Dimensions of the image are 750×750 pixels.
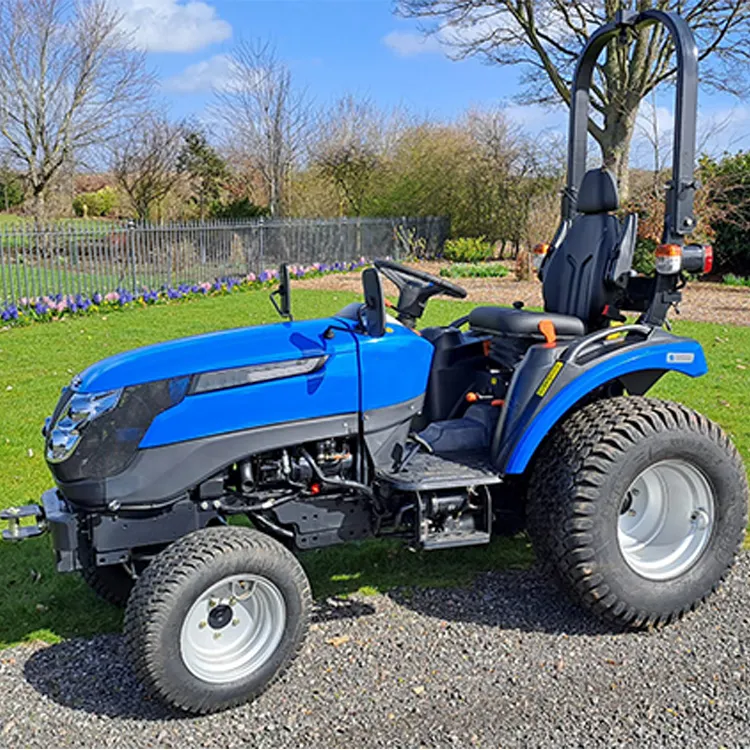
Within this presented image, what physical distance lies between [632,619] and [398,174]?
2249 cm

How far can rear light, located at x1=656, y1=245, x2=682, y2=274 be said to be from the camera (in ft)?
11.1

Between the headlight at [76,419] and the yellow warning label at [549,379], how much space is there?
1.56 metres

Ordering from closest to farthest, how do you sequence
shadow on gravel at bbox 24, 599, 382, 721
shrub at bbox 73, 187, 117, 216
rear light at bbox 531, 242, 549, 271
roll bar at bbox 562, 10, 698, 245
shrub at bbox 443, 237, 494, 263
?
shadow on gravel at bbox 24, 599, 382, 721 → roll bar at bbox 562, 10, 698, 245 → rear light at bbox 531, 242, 549, 271 → shrub at bbox 443, 237, 494, 263 → shrub at bbox 73, 187, 117, 216

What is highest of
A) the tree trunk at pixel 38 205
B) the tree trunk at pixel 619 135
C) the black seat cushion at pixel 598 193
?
the tree trunk at pixel 619 135

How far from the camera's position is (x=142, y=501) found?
9.95 feet

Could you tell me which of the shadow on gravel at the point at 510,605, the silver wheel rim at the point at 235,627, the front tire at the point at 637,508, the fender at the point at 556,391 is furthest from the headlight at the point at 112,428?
the front tire at the point at 637,508

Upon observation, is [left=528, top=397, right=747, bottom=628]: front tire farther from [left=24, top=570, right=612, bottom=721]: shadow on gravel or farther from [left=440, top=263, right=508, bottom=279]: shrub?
[left=440, top=263, right=508, bottom=279]: shrub

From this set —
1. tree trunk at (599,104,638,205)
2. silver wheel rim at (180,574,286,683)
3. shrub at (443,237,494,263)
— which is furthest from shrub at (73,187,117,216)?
silver wheel rim at (180,574,286,683)

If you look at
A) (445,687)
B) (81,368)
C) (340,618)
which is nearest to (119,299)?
(81,368)

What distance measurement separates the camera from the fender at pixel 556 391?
332 cm

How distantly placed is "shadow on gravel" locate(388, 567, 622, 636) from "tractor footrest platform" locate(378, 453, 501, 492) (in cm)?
56

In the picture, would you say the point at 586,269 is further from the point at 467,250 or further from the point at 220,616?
the point at 467,250

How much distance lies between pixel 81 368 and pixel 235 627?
6.02 m

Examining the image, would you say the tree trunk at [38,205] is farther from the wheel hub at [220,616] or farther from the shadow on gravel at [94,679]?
the wheel hub at [220,616]
